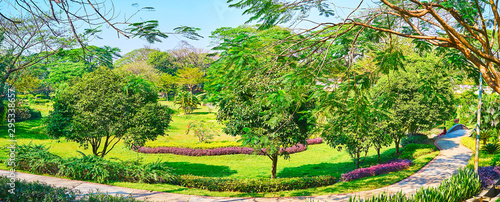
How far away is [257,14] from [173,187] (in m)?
7.05

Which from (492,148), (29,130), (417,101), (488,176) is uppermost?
(417,101)

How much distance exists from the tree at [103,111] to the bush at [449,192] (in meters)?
8.70

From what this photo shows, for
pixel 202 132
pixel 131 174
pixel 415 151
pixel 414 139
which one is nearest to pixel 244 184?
pixel 131 174

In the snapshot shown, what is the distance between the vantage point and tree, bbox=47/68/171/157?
41.1 feet

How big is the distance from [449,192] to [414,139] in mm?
16571

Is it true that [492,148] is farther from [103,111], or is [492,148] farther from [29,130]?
[29,130]

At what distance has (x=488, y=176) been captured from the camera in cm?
1070

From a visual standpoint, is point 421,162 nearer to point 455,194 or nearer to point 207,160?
point 455,194

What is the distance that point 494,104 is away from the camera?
1661cm

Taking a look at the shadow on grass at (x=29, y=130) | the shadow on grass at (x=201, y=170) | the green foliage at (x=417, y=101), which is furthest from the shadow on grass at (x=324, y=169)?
the shadow on grass at (x=29, y=130)

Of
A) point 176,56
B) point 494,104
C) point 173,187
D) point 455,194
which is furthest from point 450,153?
point 176,56

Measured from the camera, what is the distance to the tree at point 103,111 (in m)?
12.5

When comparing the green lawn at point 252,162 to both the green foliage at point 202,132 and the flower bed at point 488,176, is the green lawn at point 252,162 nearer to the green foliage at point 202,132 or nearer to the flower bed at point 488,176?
the flower bed at point 488,176

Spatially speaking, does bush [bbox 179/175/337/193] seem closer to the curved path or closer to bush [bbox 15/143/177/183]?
bush [bbox 15/143/177/183]
